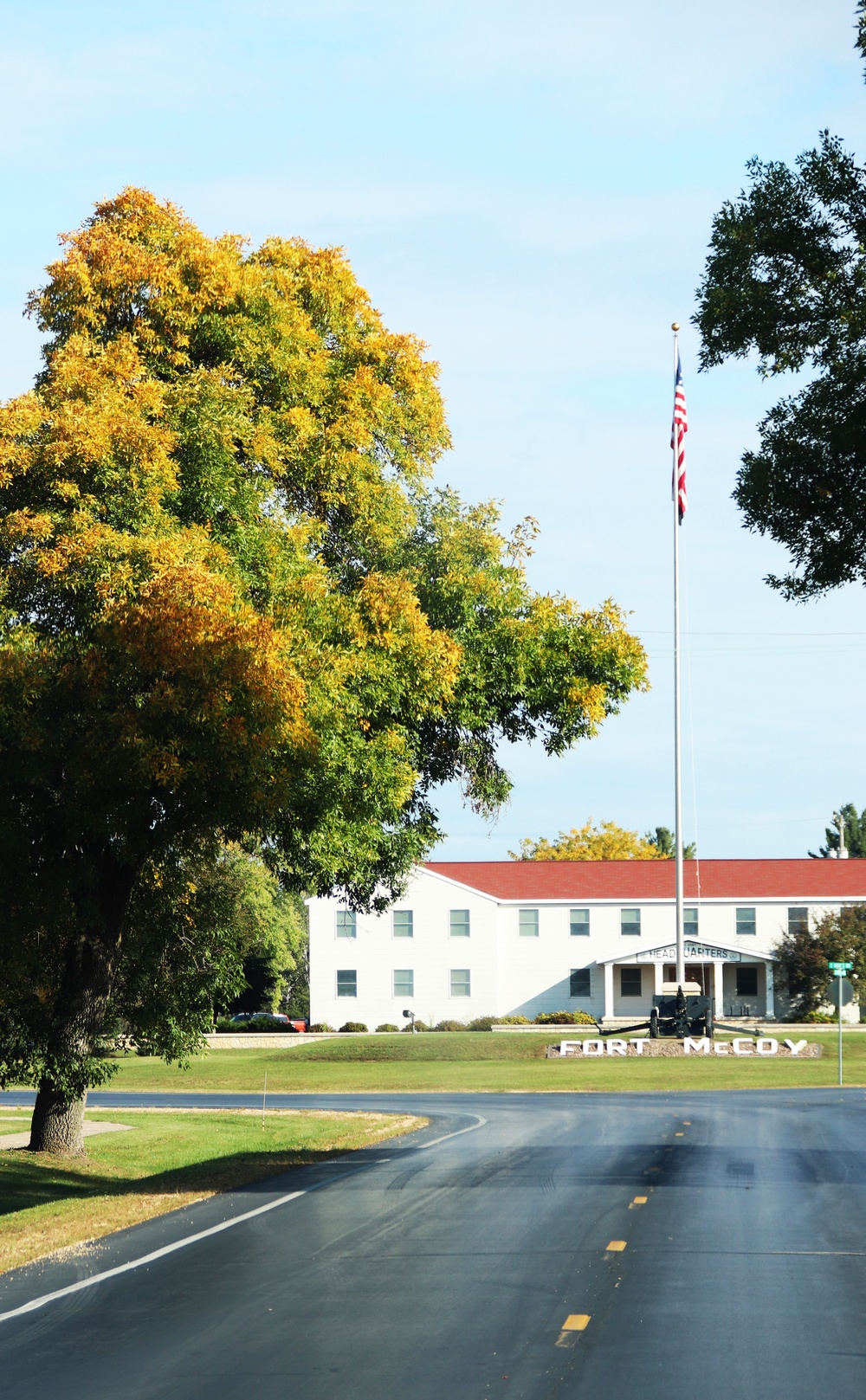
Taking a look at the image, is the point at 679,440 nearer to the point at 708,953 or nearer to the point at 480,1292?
the point at 708,953

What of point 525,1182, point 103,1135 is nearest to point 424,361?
point 525,1182

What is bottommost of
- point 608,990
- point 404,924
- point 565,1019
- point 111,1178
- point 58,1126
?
point 565,1019

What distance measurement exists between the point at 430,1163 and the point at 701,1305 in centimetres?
1063

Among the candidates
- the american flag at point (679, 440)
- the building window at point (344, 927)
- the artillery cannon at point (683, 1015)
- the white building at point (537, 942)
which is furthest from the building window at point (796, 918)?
the american flag at point (679, 440)

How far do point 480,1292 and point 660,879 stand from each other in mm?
62983

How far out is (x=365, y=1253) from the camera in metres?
12.4

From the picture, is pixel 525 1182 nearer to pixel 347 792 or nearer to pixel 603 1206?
pixel 603 1206

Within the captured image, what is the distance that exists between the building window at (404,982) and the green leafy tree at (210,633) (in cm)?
4983

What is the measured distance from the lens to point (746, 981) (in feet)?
228

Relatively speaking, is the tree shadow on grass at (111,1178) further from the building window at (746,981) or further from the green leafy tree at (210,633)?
the building window at (746,981)

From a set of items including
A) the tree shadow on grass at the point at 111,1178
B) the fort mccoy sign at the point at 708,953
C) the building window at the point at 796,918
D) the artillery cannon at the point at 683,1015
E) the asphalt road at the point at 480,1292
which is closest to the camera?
the asphalt road at the point at 480,1292

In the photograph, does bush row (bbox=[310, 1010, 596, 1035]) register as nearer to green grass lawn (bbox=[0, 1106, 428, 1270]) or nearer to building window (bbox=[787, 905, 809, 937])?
building window (bbox=[787, 905, 809, 937])

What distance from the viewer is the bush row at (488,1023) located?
65.1 m

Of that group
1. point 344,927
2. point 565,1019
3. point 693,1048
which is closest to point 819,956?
point 565,1019
